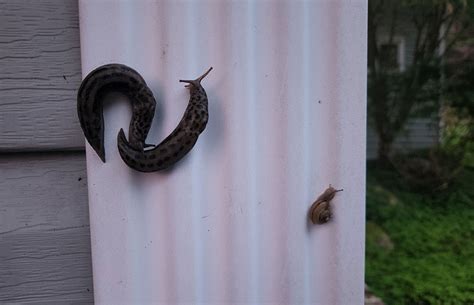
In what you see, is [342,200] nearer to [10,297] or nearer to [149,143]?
[149,143]

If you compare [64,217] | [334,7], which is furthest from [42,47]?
[334,7]

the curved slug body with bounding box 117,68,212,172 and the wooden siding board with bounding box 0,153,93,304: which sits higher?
the curved slug body with bounding box 117,68,212,172

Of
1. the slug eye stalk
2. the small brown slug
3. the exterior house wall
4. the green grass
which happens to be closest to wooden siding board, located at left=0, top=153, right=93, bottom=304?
the exterior house wall

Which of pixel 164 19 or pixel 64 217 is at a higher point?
pixel 164 19

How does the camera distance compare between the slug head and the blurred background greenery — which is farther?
the blurred background greenery

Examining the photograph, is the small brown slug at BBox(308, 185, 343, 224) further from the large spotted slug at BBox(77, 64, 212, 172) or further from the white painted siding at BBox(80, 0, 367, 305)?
the large spotted slug at BBox(77, 64, 212, 172)

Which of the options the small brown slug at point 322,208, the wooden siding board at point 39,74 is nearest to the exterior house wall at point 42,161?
the wooden siding board at point 39,74

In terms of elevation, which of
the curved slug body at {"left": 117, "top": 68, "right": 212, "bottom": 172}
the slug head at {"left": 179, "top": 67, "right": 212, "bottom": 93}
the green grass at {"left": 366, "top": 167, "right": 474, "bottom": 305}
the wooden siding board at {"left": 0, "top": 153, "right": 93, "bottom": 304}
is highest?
the slug head at {"left": 179, "top": 67, "right": 212, "bottom": 93}
